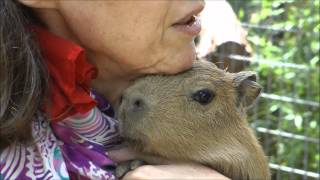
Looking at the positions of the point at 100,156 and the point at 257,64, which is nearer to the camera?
the point at 100,156

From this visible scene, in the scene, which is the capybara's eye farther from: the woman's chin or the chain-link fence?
the chain-link fence

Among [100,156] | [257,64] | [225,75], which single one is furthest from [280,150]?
[100,156]

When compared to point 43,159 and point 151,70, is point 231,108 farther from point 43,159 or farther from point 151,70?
point 43,159

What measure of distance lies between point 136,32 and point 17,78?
28cm

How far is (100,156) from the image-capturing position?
4.56ft

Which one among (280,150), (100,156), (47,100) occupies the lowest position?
(280,150)

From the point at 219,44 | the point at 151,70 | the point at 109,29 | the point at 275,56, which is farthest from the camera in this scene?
the point at 275,56

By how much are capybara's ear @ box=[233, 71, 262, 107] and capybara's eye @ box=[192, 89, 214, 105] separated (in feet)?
0.34

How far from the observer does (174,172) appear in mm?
1396

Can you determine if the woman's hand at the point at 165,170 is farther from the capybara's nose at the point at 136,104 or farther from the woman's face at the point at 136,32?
the woman's face at the point at 136,32

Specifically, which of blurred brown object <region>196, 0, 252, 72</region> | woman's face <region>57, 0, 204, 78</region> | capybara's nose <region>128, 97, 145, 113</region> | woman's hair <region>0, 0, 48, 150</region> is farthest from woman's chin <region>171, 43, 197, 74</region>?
blurred brown object <region>196, 0, 252, 72</region>

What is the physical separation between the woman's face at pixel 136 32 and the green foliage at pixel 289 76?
2137mm

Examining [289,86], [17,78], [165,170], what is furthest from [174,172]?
[289,86]

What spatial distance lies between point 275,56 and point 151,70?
7.66ft
